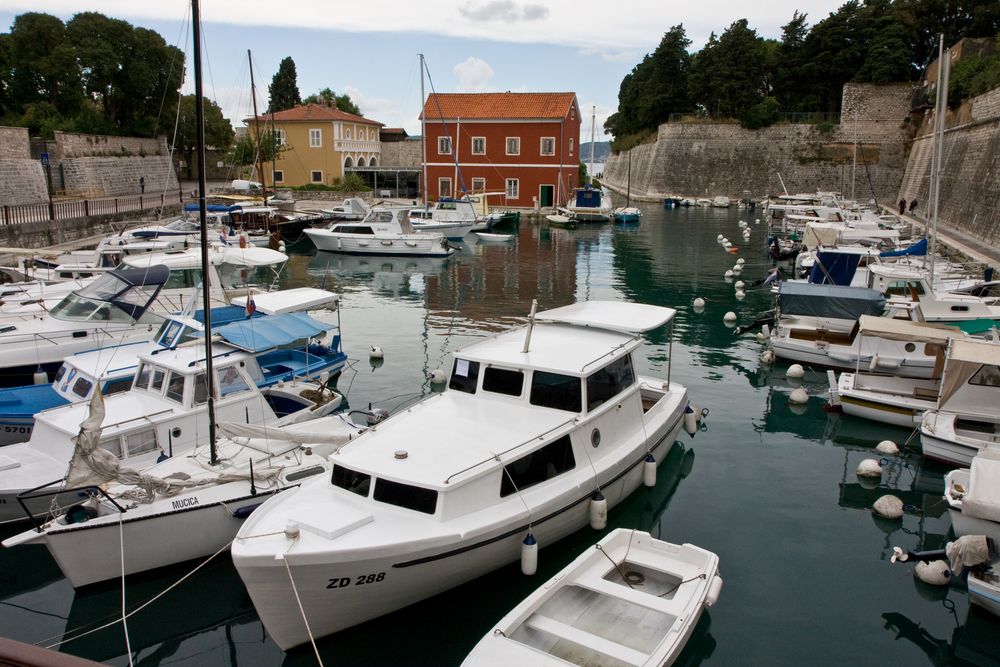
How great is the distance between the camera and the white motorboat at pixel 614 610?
707 cm

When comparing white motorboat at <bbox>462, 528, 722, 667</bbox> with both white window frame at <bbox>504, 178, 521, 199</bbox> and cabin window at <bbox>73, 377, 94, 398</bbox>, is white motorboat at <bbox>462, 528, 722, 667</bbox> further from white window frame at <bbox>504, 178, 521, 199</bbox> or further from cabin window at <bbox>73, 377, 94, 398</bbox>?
white window frame at <bbox>504, 178, 521, 199</bbox>

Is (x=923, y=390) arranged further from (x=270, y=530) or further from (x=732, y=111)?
(x=732, y=111)

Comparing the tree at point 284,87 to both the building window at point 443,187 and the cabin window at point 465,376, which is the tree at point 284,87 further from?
the cabin window at point 465,376

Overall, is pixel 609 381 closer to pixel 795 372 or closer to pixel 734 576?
pixel 734 576

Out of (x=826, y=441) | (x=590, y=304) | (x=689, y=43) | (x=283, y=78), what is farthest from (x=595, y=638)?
(x=283, y=78)

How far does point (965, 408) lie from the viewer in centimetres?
1326

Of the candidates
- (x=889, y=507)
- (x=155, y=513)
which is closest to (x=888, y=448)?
(x=889, y=507)

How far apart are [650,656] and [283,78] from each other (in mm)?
90915

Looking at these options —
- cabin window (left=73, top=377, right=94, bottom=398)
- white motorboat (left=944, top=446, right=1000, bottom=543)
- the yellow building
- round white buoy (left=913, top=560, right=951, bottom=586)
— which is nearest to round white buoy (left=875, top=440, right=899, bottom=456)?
white motorboat (left=944, top=446, right=1000, bottom=543)

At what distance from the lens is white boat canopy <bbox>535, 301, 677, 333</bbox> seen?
12.4 metres

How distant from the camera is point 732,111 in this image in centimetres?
7562

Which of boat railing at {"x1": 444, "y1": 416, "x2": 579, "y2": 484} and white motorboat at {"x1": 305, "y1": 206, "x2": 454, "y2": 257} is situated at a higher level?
white motorboat at {"x1": 305, "y1": 206, "x2": 454, "y2": 257}

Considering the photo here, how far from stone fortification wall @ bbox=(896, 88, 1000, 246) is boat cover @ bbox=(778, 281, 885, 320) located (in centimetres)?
1732

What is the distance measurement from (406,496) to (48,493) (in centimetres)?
508
